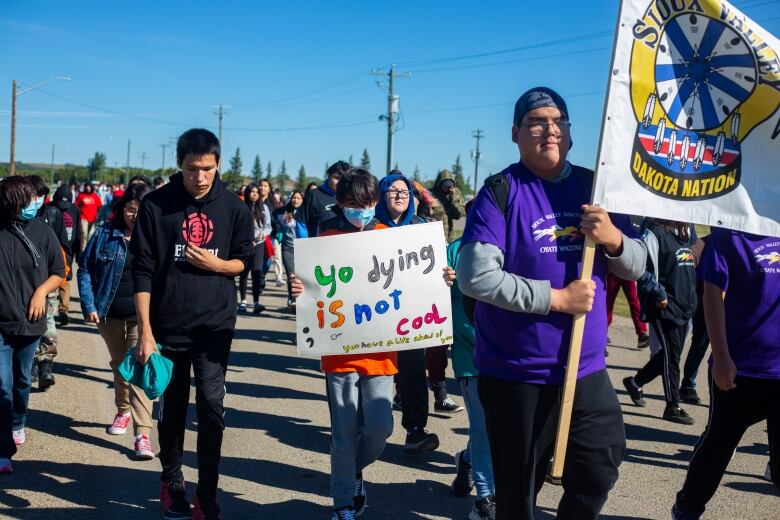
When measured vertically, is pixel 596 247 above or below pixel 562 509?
above

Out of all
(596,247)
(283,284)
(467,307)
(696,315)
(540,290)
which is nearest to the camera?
(540,290)

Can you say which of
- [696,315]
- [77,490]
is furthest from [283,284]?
[77,490]

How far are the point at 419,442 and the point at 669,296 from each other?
3.03m

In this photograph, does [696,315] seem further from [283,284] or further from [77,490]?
[283,284]

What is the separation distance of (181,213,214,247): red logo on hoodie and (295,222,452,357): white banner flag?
51 cm

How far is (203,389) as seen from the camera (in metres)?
4.73

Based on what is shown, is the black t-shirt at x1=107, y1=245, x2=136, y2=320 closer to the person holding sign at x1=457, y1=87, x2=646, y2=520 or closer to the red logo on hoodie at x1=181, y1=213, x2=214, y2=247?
the red logo on hoodie at x1=181, y1=213, x2=214, y2=247

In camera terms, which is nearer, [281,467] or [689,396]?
[281,467]

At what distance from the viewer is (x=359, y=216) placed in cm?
487

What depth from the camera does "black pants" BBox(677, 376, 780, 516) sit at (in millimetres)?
4363

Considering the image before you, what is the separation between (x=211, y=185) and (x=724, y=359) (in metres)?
3.02

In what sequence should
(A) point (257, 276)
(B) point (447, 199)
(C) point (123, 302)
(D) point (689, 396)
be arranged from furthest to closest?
(A) point (257, 276) → (B) point (447, 199) → (D) point (689, 396) → (C) point (123, 302)

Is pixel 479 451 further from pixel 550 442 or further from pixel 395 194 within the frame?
pixel 395 194

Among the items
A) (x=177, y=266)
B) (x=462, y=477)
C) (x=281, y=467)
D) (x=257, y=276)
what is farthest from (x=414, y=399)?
(x=257, y=276)
